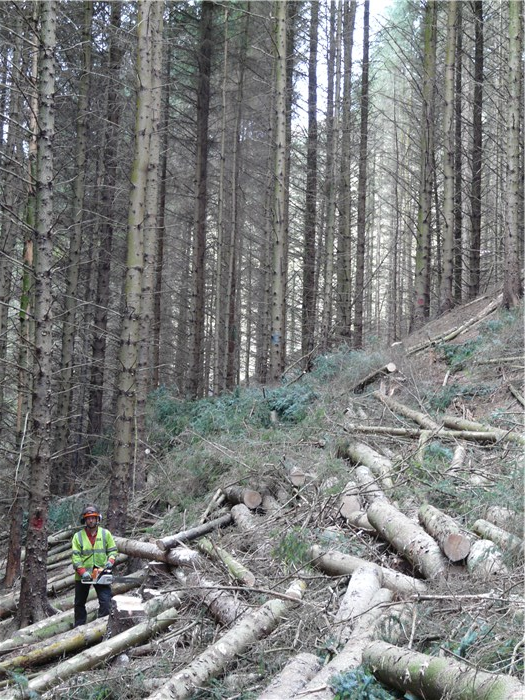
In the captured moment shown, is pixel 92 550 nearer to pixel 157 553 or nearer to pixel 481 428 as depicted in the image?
pixel 157 553

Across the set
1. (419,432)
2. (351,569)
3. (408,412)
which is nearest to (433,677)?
(351,569)

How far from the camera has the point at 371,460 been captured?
8836 mm

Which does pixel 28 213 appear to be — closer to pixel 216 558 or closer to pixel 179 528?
pixel 179 528

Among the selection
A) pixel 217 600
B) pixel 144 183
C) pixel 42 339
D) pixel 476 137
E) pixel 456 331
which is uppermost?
pixel 476 137

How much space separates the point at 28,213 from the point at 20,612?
20.3 ft

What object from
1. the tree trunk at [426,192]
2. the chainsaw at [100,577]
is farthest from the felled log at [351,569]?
the tree trunk at [426,192]

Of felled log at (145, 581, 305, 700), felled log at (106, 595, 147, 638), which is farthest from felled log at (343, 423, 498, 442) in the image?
felled log at (106, 595, 147, 638)

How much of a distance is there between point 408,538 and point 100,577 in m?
3.54

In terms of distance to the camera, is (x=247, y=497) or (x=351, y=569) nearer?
(x=351, y=569)

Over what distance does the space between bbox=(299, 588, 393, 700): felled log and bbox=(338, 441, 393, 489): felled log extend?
9.22 ft

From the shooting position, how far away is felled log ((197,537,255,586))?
6614 mm

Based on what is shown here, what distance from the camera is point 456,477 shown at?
7652 millimetres

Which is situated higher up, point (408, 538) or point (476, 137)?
point (476, 137)

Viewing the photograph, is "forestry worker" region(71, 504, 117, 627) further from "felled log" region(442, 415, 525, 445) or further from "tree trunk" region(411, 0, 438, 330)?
"tree trunk" region(411, 0, 438, 330)
